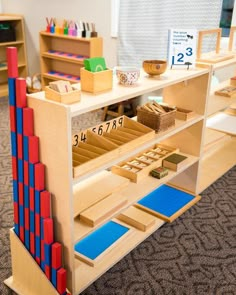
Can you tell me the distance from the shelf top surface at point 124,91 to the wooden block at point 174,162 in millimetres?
563

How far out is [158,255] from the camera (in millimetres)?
2051

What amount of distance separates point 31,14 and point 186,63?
3415 millimetres

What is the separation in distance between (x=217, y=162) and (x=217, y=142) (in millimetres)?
177

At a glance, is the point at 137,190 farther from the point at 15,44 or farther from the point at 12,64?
the point at 15,44

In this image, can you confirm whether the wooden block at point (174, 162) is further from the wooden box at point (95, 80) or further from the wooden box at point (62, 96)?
the wooden box at point (62, 96)

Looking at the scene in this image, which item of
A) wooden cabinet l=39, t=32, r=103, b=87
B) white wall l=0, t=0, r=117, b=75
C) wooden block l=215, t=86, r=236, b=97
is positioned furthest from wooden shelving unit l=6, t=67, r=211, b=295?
wooden cabinet l=39, t=32, r=103, b=87

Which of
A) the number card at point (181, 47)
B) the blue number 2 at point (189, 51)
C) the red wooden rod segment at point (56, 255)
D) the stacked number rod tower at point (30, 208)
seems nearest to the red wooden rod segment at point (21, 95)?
the stacked number rod tower at point (30, 208)

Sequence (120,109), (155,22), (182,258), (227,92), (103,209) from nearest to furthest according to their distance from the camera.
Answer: (103,209) → (182,258) → (227,92) → (155,22) → (120,109)

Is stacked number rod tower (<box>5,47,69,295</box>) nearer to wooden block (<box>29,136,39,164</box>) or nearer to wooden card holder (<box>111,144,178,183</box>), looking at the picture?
wooden block (<box>29,136,39,164</box>)

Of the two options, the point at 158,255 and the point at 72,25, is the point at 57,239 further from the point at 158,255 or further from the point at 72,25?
the point at 72,25

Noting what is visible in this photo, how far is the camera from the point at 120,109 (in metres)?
4.05

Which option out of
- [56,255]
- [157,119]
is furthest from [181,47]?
[56,255]

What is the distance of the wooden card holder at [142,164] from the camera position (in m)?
2.16

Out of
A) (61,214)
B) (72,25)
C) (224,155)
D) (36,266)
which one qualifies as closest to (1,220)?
(36,266)
